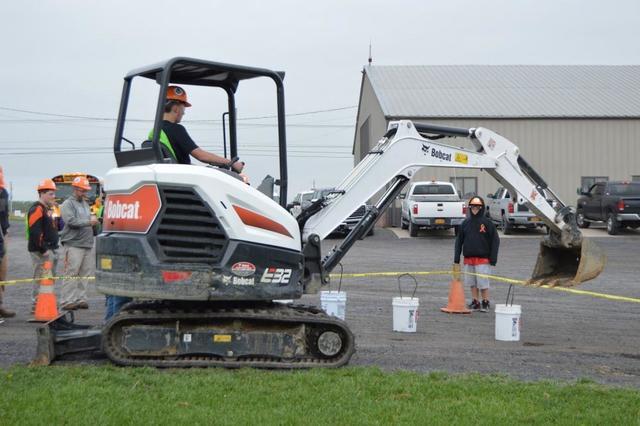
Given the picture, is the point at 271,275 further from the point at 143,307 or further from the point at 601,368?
the point at 601,368

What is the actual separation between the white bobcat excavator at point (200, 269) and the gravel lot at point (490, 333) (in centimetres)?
78

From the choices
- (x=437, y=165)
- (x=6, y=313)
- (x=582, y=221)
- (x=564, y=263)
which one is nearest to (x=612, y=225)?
(x=582, y=221)

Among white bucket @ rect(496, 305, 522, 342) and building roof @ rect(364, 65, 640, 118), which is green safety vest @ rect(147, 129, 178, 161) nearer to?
white bucket @ rect(496, 305, 522, 342)

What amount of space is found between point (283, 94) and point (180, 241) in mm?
1867

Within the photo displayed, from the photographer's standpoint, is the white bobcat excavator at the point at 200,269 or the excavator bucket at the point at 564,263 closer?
the white bobcat excavator at the point at 200,269

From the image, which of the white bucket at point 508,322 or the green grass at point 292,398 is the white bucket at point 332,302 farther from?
the green grass at point 292,398

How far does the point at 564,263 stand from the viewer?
37.8 feet

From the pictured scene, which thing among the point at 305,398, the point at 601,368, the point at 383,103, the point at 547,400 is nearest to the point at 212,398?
the point at 305,398

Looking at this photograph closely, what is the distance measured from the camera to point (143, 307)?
885 cm

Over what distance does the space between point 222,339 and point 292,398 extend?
158 centimetres

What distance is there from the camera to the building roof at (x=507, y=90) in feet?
136

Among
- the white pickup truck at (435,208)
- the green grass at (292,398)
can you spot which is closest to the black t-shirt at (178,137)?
the green grass at (292,398)

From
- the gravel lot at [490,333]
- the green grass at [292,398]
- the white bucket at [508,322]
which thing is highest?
the white bucket at [508,322]

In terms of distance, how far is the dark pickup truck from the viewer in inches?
1235
